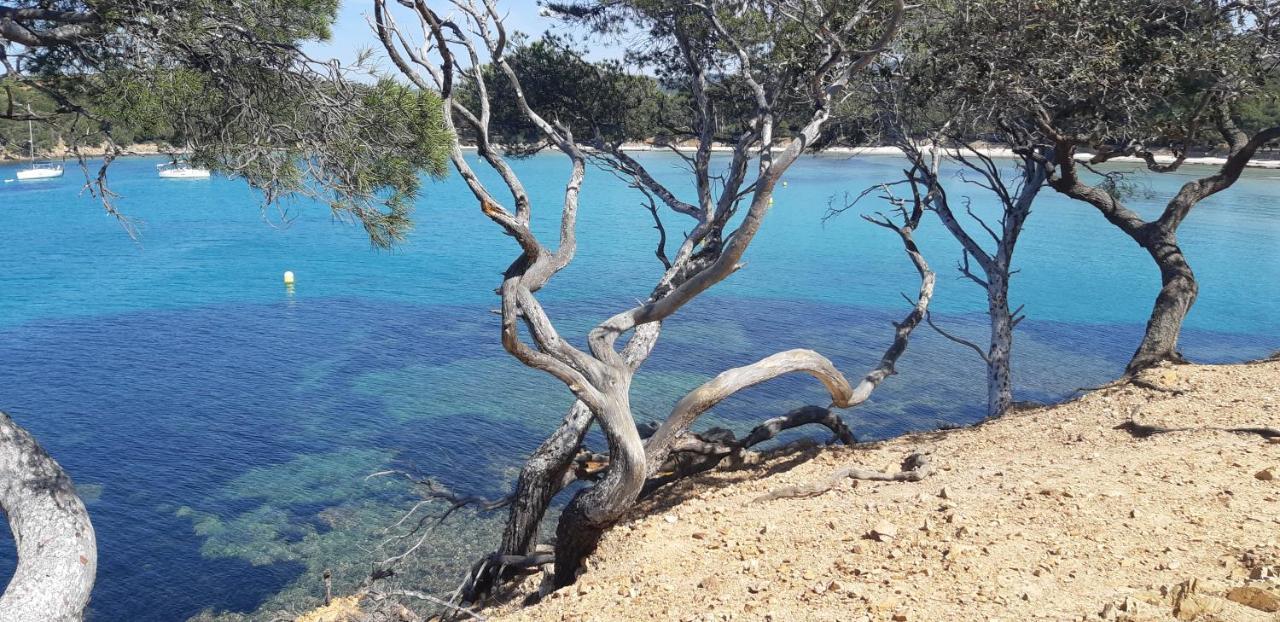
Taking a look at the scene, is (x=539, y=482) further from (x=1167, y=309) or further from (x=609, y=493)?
(x=1167, y=309)

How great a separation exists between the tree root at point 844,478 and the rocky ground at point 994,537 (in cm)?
5

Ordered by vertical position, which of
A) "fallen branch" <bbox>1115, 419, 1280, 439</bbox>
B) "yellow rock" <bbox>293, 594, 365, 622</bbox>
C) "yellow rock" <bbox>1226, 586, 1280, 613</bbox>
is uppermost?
"yellow rock" <bbox>1226, 586, 1280, 613</bbox>

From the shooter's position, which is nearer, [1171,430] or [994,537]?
[994,537]

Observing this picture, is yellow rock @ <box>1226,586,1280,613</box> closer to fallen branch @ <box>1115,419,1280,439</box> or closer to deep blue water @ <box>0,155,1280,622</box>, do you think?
fallen branch @ <box>1115,419,1280,439</box>

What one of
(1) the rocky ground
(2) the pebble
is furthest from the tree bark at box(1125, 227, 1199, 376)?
(2) the pebble

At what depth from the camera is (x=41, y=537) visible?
4.02 m

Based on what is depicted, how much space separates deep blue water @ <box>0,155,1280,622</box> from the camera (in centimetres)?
971

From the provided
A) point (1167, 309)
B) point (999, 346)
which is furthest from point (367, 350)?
point (1167, 309)

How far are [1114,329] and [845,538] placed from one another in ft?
52.0

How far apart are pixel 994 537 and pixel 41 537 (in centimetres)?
429

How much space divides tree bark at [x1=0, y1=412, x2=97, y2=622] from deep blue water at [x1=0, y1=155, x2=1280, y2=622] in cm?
225

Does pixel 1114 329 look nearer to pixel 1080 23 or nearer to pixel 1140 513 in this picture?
pixel 1080 23

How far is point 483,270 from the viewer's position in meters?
24.8

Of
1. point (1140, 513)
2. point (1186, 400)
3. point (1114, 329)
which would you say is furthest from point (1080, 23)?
point (1114, 329)
